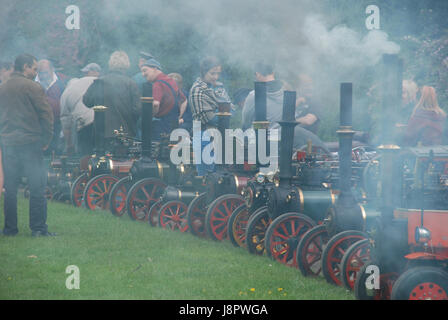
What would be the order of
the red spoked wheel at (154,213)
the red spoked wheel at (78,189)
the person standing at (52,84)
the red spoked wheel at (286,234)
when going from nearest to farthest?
the red spoked wheel at (286,234), the red spoked wheel at (154,213), the red spoked wheel at (78,189), the person standing at (52,84)

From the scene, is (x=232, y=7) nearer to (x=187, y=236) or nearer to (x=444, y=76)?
(x=187, y=236)

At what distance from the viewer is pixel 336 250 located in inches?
237

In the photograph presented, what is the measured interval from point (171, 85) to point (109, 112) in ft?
3.45

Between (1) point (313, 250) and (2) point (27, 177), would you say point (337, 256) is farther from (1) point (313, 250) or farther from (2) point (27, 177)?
(2) point (27, 177)

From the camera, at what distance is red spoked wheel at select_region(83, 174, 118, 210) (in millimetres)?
11000

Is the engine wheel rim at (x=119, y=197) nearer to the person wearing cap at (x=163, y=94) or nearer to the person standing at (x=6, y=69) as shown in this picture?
the person wearing cap at (x=163, y=94)

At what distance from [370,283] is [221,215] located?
3.24 metres

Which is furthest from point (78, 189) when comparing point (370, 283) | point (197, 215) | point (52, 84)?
point (370, 283)

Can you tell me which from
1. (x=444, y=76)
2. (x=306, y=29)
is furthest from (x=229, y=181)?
(x=444, y=76)

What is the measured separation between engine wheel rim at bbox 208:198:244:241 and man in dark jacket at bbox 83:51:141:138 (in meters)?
3.56

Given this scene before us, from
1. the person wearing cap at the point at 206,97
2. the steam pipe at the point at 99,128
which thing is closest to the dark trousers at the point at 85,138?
the steam pipe at the point at 99,128

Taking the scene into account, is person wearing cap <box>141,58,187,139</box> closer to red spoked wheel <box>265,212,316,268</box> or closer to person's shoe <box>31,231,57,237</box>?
person's shoe <box>31,231,57,237</box>

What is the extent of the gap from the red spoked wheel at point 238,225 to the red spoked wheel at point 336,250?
6.28 feet

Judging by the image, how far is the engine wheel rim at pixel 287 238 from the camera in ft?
23.0
